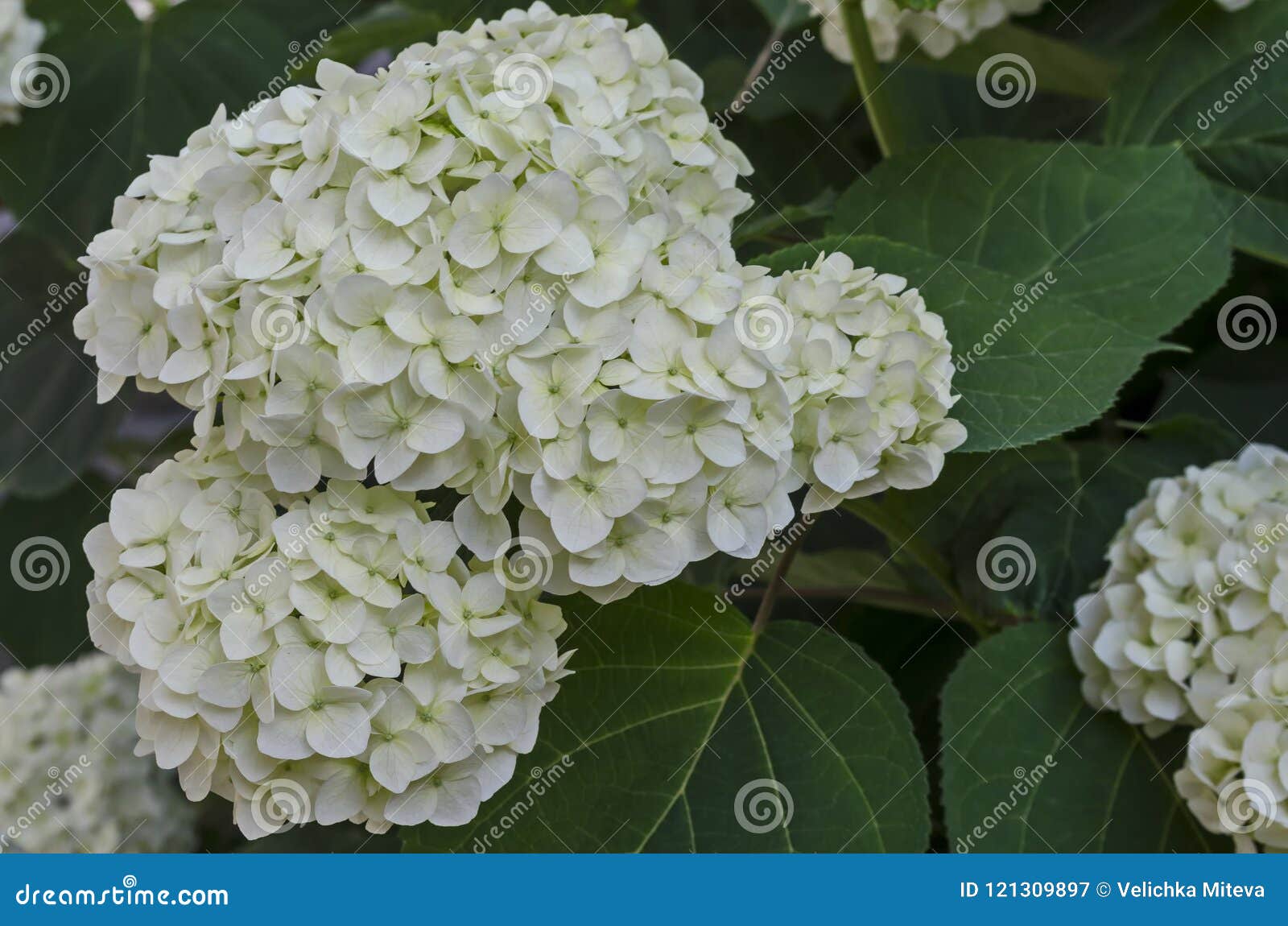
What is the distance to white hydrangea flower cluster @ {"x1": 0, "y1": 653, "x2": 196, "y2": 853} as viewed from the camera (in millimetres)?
1107

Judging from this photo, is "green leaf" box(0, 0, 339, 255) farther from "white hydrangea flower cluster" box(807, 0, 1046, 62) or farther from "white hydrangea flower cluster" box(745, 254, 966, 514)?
"white hydrangea flower cluster" box(745, 254, 966, 514)

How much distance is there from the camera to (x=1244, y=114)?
897 mm

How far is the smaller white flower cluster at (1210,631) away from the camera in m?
0.66

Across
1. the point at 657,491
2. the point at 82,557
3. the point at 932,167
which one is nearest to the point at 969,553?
the point at 932,167

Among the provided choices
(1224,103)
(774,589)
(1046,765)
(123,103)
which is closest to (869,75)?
(1224,103)

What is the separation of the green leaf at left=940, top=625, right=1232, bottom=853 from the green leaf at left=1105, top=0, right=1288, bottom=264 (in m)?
0.39

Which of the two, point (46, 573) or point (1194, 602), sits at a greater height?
point (46, 573)

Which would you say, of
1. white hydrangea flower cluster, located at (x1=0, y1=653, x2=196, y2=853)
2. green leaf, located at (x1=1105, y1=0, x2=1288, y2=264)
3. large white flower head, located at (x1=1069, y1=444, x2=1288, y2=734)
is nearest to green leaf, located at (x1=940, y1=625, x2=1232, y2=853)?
large white flower head, located at (x1=1069, y1=444, x2=1288, y2=734)

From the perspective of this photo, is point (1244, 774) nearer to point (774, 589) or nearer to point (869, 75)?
point (774, 589)

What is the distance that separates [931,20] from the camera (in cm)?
88

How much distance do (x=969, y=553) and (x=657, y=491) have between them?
0.40 meters

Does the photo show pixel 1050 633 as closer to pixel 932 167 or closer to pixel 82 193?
pixel 932 167

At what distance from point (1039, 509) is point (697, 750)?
346 millimetres

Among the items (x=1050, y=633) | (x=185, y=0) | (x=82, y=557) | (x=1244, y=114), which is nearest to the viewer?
(x=1050, y=633)
